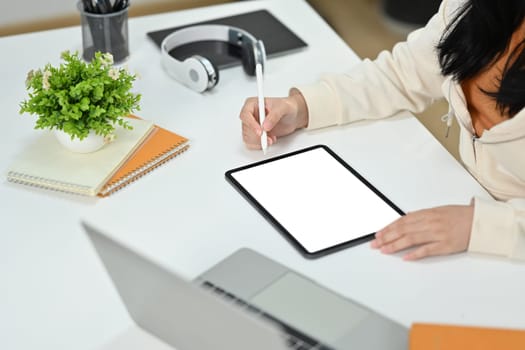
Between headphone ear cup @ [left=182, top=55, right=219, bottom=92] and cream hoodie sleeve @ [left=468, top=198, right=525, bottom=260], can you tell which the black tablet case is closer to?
headphone ear cup @ [left=182, top=55, right=219, bottom=92]

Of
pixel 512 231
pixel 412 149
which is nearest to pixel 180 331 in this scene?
pixel 512 231

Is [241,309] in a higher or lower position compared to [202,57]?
higher

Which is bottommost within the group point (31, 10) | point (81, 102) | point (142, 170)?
point (31, 10)

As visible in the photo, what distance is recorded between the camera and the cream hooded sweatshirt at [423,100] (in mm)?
1229

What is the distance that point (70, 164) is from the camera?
1244mm

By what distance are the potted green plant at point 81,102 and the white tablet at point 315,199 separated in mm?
211

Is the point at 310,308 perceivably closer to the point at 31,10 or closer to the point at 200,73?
the point at 200,73

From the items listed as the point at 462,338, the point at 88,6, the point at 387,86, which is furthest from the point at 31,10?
the point at 462,338

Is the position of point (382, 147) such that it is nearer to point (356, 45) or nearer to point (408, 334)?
point (408, 334)

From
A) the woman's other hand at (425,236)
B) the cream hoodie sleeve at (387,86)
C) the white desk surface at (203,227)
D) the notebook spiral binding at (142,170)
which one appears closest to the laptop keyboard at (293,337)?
the white desk surface at (203,227)

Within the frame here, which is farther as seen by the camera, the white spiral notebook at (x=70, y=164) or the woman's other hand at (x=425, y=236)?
the white spiral notebook at (x=70, y=164)

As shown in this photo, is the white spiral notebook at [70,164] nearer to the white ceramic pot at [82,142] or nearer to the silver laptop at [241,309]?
the white ceramic pot at [82,142]

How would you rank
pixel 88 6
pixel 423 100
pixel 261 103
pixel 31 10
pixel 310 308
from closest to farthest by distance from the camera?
1. pixel 310 308
2. pixel 261 103
3. pixel 423 100
4. pixel 88 6
5. pixel 31 10

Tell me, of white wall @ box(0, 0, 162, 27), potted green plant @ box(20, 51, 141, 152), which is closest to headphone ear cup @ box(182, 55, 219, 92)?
potted green plant @ box(20, 51, 141, 152)
